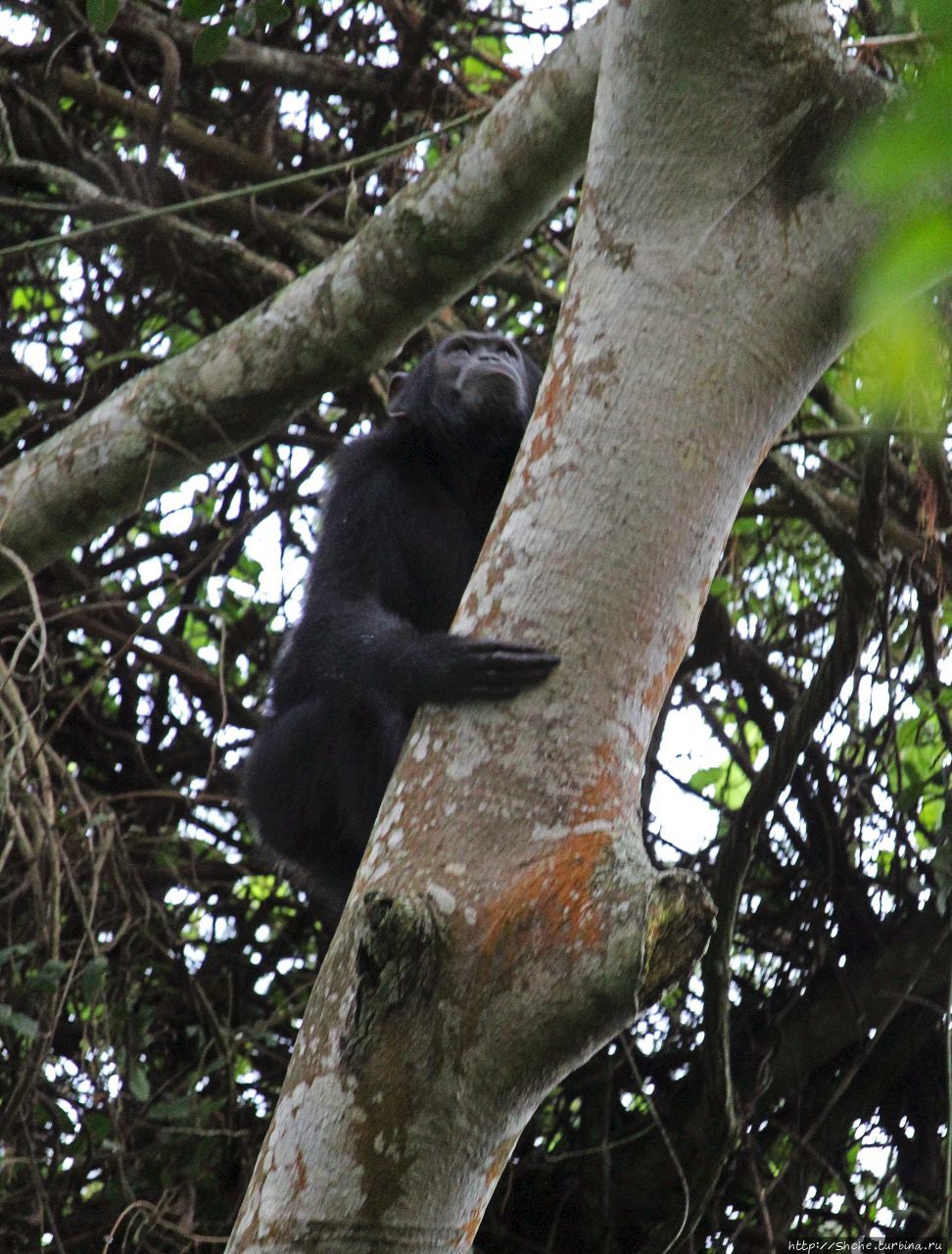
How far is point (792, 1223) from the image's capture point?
3816 millimetres

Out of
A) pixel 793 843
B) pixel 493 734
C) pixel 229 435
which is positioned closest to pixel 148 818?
pixel 229 435

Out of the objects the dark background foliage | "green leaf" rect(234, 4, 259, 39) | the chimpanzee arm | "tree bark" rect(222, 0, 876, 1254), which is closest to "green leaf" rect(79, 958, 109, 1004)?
the dark background foliage

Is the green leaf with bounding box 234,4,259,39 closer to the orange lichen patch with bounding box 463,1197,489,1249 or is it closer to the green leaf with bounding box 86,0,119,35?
the green leaf with bounding box 86,0,119,35

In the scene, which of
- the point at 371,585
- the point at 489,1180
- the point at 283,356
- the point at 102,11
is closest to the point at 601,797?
the point at 489,1180

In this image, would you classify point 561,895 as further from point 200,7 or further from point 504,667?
point 200,7

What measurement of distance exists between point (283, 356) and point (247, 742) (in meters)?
1.93

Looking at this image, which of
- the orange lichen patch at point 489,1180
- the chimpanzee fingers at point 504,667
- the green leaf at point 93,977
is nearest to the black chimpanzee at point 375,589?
the green leaf at point 93,977

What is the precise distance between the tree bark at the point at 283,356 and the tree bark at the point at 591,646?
0.91m

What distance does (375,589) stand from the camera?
3691mm

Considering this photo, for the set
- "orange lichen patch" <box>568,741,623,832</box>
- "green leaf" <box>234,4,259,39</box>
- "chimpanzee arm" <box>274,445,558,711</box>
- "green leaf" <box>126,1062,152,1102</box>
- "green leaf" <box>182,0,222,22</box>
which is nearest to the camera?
"orange lichen patch" <box>568,741,623,832</box>

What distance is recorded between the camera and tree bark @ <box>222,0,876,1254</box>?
155cm

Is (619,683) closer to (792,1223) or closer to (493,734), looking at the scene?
(493,734)

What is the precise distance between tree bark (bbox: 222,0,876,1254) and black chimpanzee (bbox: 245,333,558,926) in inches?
40.0

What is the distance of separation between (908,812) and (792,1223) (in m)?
1.22
